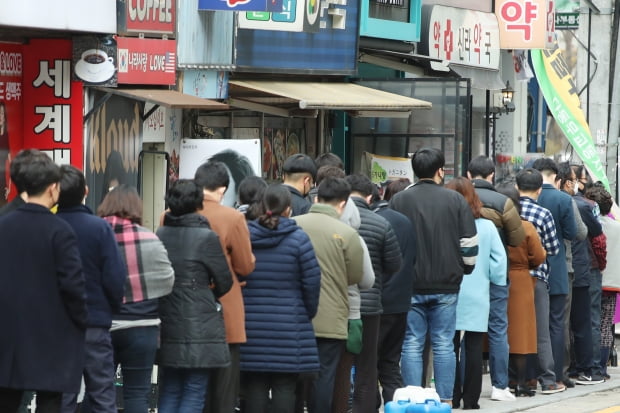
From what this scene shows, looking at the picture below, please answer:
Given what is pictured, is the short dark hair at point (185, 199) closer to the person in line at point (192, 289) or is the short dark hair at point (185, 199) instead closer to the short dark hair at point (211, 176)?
the person in line at point (192, 289)

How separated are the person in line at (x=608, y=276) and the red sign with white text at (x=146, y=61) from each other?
14.1 ft

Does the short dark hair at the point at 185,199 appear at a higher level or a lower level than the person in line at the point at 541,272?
higher

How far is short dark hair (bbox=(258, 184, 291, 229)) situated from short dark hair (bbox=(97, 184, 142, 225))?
2.71 feet

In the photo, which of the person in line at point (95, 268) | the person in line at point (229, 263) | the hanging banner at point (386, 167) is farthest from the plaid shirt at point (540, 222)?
the person in line at point (95, 268)

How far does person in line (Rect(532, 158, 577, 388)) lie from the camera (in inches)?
533

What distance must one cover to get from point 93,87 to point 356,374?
361cm

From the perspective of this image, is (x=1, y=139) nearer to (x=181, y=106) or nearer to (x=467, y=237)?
(x=181, y=106)

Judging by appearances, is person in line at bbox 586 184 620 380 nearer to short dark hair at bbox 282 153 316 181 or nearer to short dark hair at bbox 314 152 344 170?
short dark hair at bbox 314 152 344 170

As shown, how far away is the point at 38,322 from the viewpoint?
25.6 ft

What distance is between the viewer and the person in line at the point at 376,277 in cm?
1053

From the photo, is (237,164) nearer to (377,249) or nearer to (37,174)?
(377,249)

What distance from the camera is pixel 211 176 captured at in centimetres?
963

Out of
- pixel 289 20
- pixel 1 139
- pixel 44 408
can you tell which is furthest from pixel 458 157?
pixel 44 408

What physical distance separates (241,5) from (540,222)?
359 cm
